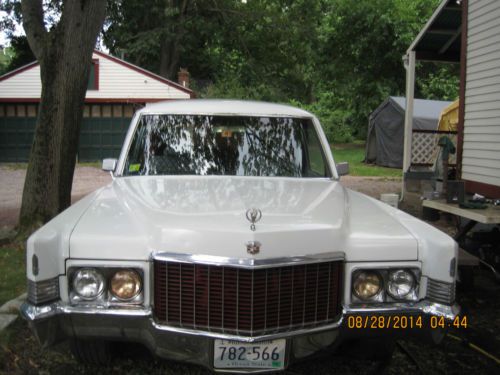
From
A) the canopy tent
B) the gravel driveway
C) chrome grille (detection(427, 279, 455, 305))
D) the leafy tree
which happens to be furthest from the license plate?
the leafy tree

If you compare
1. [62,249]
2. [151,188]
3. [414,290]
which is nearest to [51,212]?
[151,188]

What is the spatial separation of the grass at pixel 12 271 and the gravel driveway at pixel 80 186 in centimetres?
243

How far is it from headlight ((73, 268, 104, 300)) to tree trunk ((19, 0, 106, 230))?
4365mm

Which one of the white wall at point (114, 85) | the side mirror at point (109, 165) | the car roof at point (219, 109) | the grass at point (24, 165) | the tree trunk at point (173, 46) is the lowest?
the grass at point (24, 165)

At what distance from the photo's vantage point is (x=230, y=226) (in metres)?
2.62

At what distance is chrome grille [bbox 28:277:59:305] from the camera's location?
8.57 ft

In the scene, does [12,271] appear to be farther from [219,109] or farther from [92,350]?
[92,350]

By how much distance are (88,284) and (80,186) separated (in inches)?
483

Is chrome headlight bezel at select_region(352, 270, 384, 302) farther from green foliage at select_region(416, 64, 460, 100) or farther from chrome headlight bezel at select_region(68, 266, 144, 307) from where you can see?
green foliage at select_region(416, 64, 460, 100)

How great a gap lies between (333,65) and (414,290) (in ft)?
70.3

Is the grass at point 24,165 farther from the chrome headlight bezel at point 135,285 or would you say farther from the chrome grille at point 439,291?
the chrome grille at point 439,291

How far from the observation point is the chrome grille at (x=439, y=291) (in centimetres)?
275

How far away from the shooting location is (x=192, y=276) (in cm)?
254

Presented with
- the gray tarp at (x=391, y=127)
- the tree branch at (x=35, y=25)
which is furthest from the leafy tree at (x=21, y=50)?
the tree branch at (x=35, y=25)
